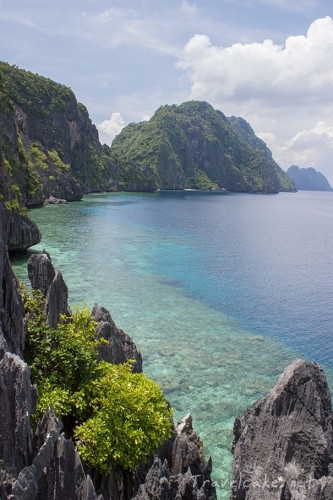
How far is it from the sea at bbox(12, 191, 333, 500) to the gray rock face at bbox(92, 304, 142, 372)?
4099 millimetres

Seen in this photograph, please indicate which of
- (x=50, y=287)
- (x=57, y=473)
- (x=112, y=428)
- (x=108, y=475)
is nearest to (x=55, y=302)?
(x=50, y=287)

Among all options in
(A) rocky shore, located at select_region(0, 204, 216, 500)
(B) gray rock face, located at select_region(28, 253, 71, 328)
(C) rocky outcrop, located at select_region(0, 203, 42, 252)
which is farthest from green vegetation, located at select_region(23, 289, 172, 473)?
(C) rocky outcrop, located at select_region(0, 203, 42, 252)

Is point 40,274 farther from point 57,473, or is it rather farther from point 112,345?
point 57,473

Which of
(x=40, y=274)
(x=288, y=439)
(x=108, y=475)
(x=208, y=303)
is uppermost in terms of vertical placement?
(x=40, y=274)

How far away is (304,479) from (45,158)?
423 feet

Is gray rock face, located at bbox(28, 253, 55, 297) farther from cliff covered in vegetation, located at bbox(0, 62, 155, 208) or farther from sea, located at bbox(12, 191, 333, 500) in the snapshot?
cliff covered in vegetation, located at bbox(0, 62, 155, 208)

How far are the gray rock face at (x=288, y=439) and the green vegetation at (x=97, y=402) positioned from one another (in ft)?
12.7

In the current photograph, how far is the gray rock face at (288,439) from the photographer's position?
49.5 ft

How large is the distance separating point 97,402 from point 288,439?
7.45 m

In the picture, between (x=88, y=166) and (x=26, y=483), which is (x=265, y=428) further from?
(x=88, y=166)

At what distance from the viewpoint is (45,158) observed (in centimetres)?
13038

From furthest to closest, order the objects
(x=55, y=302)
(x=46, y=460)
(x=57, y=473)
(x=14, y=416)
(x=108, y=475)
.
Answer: (x=55, y=302)
(x=108, y=475)
(x=14, y=416)
(x=57, y=473)
(x=46, y=460)

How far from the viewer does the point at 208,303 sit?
137 feet

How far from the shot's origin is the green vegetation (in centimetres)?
1301
